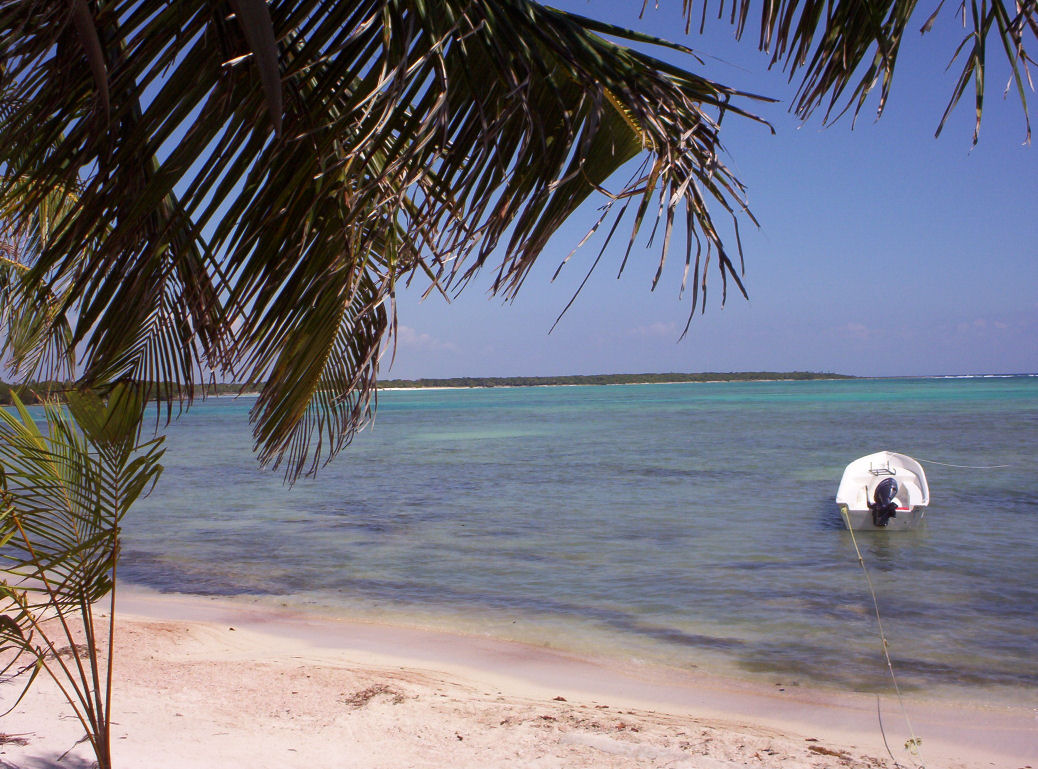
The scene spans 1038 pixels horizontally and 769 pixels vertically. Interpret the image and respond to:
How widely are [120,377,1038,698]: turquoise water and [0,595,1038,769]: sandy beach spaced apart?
556 millimetres

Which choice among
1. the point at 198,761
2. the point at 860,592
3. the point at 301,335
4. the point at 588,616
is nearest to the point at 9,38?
the point at 301,335

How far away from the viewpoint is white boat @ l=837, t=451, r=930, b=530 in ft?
38.2

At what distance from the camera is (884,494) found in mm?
11625

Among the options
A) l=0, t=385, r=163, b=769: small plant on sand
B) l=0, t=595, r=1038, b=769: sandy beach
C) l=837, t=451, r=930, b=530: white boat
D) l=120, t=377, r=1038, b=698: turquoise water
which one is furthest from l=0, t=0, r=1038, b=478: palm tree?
l=837, t=451, r=930, b=530: white boat

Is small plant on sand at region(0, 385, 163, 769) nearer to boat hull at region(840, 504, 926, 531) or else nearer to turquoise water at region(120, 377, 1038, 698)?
turquoise water at region(120, 377, 1038, 698)

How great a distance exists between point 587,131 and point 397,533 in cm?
1155

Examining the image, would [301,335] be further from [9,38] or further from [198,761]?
[198,761]

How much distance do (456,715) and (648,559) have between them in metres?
5.79

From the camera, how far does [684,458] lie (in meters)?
23.3

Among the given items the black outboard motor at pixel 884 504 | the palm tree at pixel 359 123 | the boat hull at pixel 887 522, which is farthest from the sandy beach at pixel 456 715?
the boat hull at pixel 887 522

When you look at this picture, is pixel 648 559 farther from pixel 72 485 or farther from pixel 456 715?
pixel 72 485

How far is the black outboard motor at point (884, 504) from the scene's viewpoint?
37.9 ft

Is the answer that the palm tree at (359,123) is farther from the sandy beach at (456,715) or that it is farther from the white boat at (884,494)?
the white boat at (884,494)

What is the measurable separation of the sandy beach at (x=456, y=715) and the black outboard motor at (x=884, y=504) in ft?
21.2
